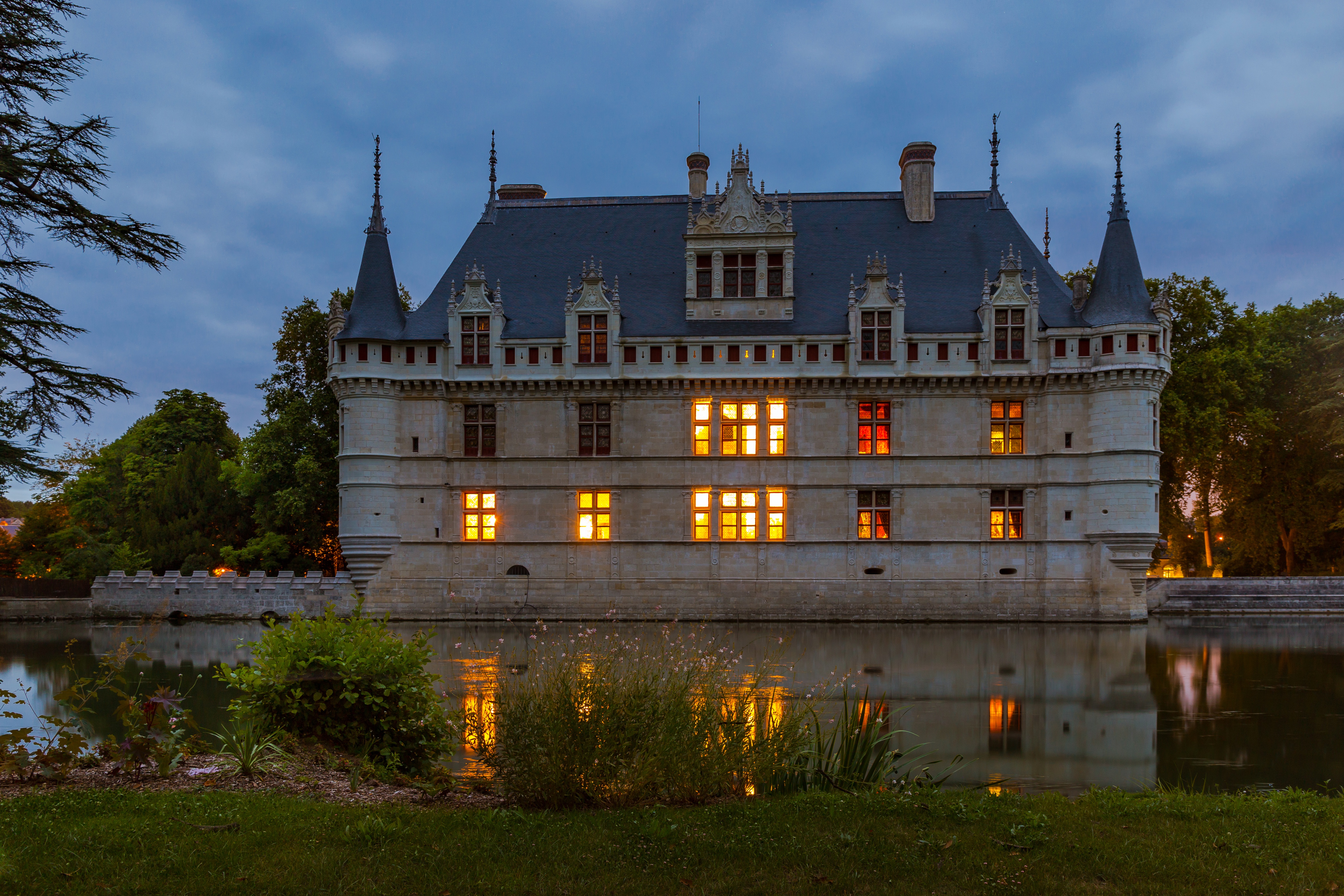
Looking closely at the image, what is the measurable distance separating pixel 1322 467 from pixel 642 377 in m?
29.3

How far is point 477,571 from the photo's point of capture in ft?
92.0

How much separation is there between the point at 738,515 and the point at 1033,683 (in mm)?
13566

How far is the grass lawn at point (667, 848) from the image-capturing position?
5027 millimetres

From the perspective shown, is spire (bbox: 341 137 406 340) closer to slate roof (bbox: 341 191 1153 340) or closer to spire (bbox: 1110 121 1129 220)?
slate roof (bbox: 341 191 1153 340)

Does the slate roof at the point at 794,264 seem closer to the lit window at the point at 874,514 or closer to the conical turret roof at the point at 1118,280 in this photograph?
the conical turret roof at the point at 1118,280

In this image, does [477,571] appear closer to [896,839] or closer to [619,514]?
[619,514]

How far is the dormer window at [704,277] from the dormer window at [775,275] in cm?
195

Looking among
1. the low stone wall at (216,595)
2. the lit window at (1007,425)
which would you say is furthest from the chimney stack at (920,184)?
the low stone wall at (216,595)

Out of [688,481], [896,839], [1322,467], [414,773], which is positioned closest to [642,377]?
[688,481]

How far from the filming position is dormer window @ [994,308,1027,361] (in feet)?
89.6

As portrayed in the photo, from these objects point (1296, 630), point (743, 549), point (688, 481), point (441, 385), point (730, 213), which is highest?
point (730, 213)

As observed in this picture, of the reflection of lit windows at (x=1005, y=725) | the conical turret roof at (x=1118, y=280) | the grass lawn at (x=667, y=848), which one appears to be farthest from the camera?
the conical turret roof at (x=1118, y=280)

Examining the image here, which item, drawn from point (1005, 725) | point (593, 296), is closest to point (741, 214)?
point (593, 296)

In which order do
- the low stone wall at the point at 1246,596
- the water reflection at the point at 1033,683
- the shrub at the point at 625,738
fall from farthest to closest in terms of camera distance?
the low stone wall at the point at 1246,596, the water reflection at the point at 1033,683, the shrub at the point at 625,738
